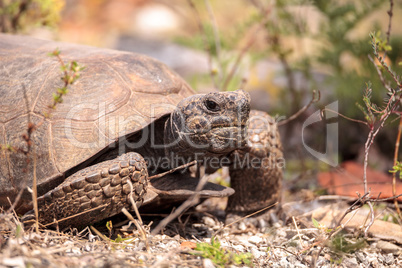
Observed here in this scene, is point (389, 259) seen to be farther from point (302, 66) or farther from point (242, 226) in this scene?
point (302, 66)

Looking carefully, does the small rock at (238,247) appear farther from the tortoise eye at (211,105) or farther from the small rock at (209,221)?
the tortoise eye at (211,105)

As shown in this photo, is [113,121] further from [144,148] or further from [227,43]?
[227,43]

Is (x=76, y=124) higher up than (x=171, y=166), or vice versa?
(x=76, y=124)

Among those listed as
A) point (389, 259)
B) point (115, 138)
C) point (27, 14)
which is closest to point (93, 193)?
point (115, 138)

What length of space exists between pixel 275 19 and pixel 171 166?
330cm

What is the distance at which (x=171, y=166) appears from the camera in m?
2.90

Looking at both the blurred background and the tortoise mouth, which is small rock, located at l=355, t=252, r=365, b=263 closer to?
the tortoise mouth

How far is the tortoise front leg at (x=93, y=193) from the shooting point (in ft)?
7.81

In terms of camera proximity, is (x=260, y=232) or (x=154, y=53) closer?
(x=260, y=232)

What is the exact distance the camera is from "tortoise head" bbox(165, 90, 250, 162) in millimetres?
2480

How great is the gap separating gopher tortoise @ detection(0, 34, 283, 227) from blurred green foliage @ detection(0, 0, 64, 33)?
1.81 meters

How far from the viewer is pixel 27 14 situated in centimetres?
508

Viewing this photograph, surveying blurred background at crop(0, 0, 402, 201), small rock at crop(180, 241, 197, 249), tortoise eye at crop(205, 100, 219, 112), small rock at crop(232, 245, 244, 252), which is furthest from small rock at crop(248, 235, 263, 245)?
blurred background at crop(0, 0, 402, 201)

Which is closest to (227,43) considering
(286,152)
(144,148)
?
(286,152)
